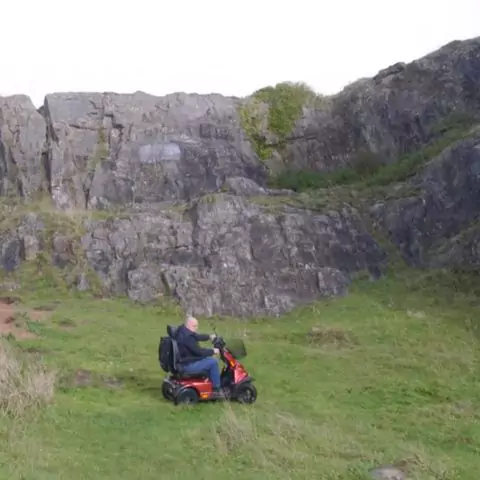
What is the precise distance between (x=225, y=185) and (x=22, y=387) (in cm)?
2119

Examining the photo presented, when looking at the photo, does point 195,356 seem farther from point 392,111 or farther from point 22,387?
point 392,111

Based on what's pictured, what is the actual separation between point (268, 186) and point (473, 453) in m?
25.9

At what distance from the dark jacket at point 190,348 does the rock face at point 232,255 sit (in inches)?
416

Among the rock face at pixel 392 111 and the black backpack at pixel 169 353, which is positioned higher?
the rock face at pixel 392 111

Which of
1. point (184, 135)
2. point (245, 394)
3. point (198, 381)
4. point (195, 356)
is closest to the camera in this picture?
point (198, 381)

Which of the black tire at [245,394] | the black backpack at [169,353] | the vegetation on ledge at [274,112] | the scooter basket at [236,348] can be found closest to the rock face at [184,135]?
the vegetation on ledge at [274,112]

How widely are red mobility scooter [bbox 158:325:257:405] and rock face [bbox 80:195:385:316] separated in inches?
409

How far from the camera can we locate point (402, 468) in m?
9.38

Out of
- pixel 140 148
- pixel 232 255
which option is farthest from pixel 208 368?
pixel 140 148

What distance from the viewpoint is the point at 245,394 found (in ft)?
42.8

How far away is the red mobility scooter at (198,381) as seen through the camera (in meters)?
12.7

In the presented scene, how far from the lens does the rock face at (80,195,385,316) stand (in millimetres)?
24375

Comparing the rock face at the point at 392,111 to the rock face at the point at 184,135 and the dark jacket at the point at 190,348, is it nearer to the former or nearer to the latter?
the rock face at the point at 184,135

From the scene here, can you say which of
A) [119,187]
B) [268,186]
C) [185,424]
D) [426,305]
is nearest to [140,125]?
[119,187]
